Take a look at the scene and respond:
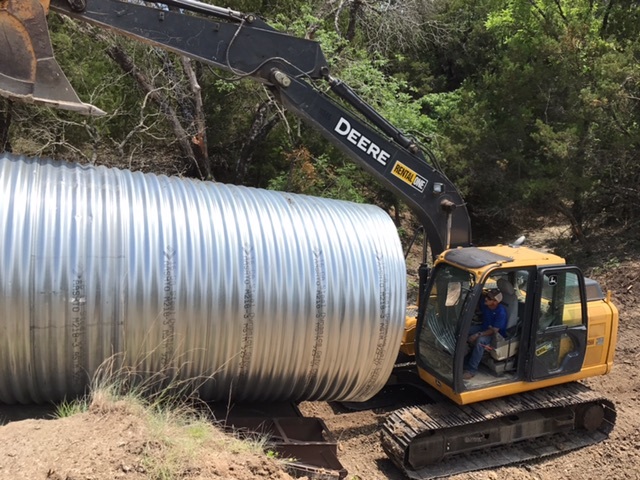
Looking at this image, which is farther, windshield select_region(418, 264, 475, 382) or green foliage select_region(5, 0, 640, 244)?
green foliage select_region(5, 0, 640, 244)

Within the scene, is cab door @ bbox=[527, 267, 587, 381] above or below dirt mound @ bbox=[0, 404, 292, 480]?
above

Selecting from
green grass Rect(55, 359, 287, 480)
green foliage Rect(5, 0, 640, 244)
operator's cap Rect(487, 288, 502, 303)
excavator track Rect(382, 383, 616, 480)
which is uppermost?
green foliage Rect(5, 0, 640, 244)

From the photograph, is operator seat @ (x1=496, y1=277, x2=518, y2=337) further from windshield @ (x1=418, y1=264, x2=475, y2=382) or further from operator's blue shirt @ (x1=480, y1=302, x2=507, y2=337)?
windshield @ (x1=418, y1=264, x2=475, y2=382)

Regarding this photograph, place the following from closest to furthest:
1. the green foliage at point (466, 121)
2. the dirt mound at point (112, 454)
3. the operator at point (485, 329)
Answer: the dirt mound at point (112, 454), the operator at point (485, 329), the green foliage at point (466, 121)

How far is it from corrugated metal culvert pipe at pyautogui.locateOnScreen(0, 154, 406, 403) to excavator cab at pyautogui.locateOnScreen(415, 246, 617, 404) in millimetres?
853

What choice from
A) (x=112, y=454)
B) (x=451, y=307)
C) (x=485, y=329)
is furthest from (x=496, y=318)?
(x=112, y=454)

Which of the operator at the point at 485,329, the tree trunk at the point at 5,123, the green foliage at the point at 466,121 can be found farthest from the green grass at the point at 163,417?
the tree trunk at the point at 5,123

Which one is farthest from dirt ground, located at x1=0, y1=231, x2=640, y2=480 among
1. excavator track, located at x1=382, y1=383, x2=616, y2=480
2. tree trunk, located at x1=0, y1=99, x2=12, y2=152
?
tree trunk, located at x1=0, y1=99, x2=12, y2=152

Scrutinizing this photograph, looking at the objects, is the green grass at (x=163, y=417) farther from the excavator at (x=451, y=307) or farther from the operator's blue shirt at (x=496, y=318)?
the operator's blue shirt at (x=496, y=318)

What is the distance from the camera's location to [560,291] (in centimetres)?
707

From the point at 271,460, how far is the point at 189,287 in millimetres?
1608

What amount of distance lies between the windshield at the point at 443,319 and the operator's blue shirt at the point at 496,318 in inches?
14.2

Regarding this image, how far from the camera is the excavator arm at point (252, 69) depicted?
215 inches

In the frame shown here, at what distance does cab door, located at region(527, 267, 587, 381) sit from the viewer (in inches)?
274
